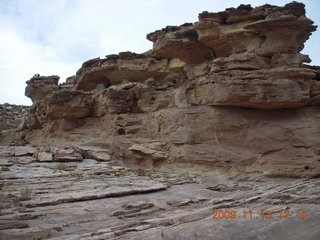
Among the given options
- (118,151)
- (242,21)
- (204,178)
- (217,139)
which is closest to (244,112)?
(217,139)

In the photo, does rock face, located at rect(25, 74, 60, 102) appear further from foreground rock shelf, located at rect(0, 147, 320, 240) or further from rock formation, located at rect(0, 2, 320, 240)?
foreground rock shelf, located at rect(0, 147, 320, 240)

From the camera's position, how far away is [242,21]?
11523 millimetres

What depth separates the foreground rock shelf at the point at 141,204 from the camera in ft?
16.0

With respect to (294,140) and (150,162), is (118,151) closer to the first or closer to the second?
(150,162)
